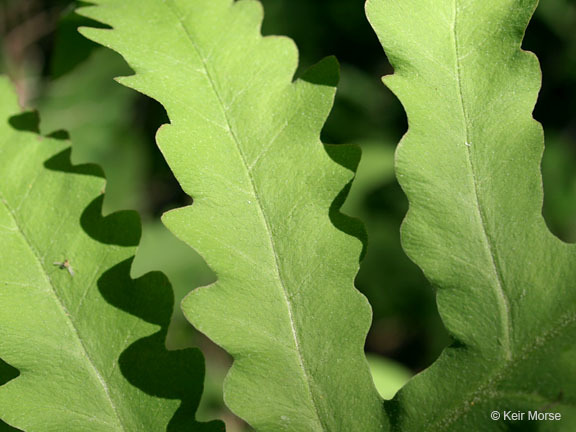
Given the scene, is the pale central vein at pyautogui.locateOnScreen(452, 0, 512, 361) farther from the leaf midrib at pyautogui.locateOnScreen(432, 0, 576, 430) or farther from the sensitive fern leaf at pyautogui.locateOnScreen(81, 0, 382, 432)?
the sensitive fern leaf at pyautogui.locateOnScreen(81, 0, 382, 432)

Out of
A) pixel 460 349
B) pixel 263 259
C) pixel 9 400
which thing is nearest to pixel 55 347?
pixel 9 400

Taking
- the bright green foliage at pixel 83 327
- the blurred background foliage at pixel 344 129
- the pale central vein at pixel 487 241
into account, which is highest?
the pale central vein at pixel 487 241

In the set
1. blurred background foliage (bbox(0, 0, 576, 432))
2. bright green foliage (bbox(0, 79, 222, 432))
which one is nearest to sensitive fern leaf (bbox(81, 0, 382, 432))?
bright green foliage (bbox(0, 79, 222, 432))

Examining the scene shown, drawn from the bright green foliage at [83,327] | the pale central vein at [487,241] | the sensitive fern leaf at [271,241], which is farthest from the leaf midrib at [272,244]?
the pale central vein at [487,241]

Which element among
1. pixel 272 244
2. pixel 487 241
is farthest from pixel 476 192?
pixel 272 244

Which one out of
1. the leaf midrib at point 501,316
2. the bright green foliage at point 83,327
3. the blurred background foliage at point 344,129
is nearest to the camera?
the leaf midrib at point 501,316

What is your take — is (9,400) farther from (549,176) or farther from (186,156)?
(549,176)

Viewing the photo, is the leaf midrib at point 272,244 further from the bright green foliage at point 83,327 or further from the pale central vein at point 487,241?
the pale central vein at point 487,241
